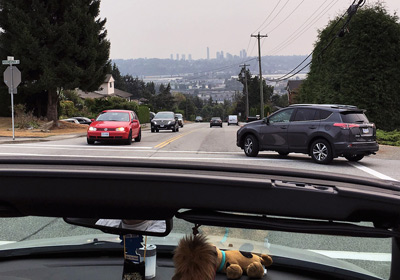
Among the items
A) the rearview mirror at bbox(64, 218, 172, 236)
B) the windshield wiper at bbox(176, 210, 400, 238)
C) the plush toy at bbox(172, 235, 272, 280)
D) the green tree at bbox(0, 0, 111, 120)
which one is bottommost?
the plush toy at bbox(172, 235, 272, 280)

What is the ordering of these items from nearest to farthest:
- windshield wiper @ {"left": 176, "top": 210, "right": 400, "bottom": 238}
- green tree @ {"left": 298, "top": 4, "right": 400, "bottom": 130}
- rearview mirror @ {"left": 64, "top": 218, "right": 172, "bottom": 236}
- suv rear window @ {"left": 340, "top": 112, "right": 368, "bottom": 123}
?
windshield wiper @ {"left": 176, "top": 210, "right": 400, "bottom": 238} → rearview mirror @ {"left": 64, "top": 218, "right": 172, "bottom": 236} → suv rear window @ {"left": 340, "top": 112, "right": 368, "bottom": 123} → green tree @ {"left": 298, "top": 4, "right": 400, "bottom": 130}

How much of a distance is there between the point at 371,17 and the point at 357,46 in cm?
183

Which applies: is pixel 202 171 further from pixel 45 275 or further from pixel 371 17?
pixel 371 17

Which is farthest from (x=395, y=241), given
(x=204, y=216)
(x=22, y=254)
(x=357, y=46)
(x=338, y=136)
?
(x=357, y=46)

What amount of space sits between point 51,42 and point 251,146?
23286 millimetres

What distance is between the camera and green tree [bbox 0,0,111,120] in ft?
104

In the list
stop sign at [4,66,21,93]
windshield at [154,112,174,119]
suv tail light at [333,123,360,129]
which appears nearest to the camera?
suv tail light at [333,123,360,129]

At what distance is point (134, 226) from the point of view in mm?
1663

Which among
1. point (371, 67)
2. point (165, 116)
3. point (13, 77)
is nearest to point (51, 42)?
point (165, 116)

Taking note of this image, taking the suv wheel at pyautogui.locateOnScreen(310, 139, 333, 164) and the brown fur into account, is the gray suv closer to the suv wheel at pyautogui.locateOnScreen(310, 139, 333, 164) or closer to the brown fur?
the suv wheel at pyautogui.locateOnScreen(310, 139, 333, 164)

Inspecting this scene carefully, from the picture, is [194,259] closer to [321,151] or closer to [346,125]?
[346,125]

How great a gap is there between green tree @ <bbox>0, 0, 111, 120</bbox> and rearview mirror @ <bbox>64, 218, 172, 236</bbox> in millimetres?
32256

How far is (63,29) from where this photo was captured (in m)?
32.2

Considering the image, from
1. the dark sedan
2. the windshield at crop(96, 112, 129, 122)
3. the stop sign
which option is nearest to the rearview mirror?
the windshield at crop(96, 112, 129, 122)
